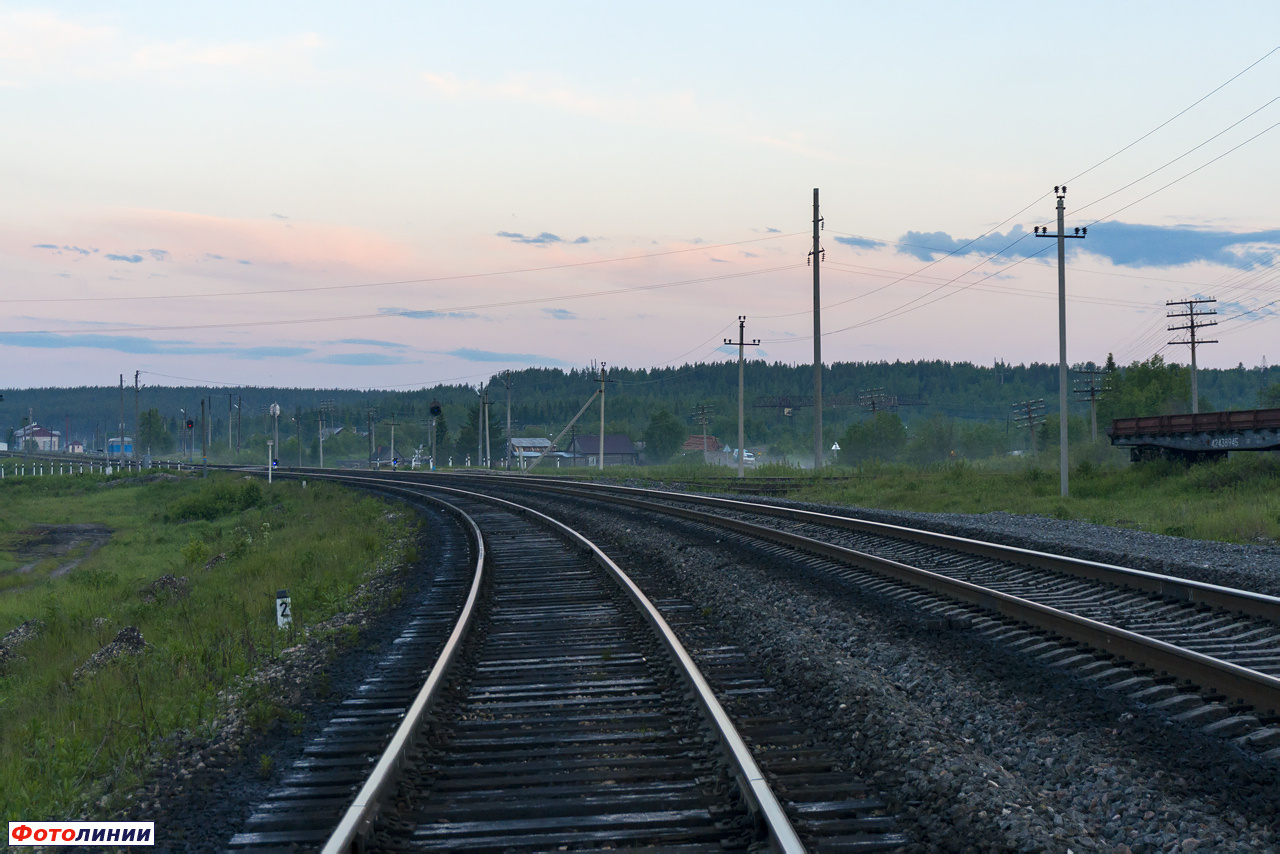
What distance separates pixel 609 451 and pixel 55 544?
115333 millimetres

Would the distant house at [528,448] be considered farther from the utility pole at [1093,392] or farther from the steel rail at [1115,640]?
the steel rail at [1115,640]

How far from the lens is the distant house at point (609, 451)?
15312 centimetres

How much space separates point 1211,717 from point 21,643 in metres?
17.6

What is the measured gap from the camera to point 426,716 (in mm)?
6301

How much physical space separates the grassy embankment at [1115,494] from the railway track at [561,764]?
15.3 metres

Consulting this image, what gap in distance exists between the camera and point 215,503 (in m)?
47.6

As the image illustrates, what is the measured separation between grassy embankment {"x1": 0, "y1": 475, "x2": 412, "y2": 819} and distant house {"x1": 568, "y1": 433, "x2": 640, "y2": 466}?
111 meters

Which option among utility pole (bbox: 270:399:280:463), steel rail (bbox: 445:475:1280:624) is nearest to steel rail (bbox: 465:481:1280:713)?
steel rail (bbox: 445:475:1280:624)

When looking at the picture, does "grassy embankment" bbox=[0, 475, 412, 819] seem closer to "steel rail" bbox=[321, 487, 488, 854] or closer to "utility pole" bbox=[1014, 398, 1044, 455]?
"steel rail" bbox=[321, 487, 488, 854]

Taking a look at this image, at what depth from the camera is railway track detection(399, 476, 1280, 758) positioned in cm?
610

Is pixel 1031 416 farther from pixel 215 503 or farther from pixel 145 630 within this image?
pixel 145 630

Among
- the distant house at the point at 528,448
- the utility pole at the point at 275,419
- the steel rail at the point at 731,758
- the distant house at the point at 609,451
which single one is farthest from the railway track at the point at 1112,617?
the distant house at the point at 609,451

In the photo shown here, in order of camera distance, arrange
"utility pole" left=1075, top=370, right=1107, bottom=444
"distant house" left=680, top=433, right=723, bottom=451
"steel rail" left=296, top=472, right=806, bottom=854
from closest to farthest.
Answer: "steel rail" left=296, top=472, right=806, bottom=854 → "utility pole" left=1075, top=370, right=1107, bottom=444 → "distant house" left=680, top=433, right=723, bottom=451

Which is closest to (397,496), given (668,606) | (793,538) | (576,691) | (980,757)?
(793,538)
